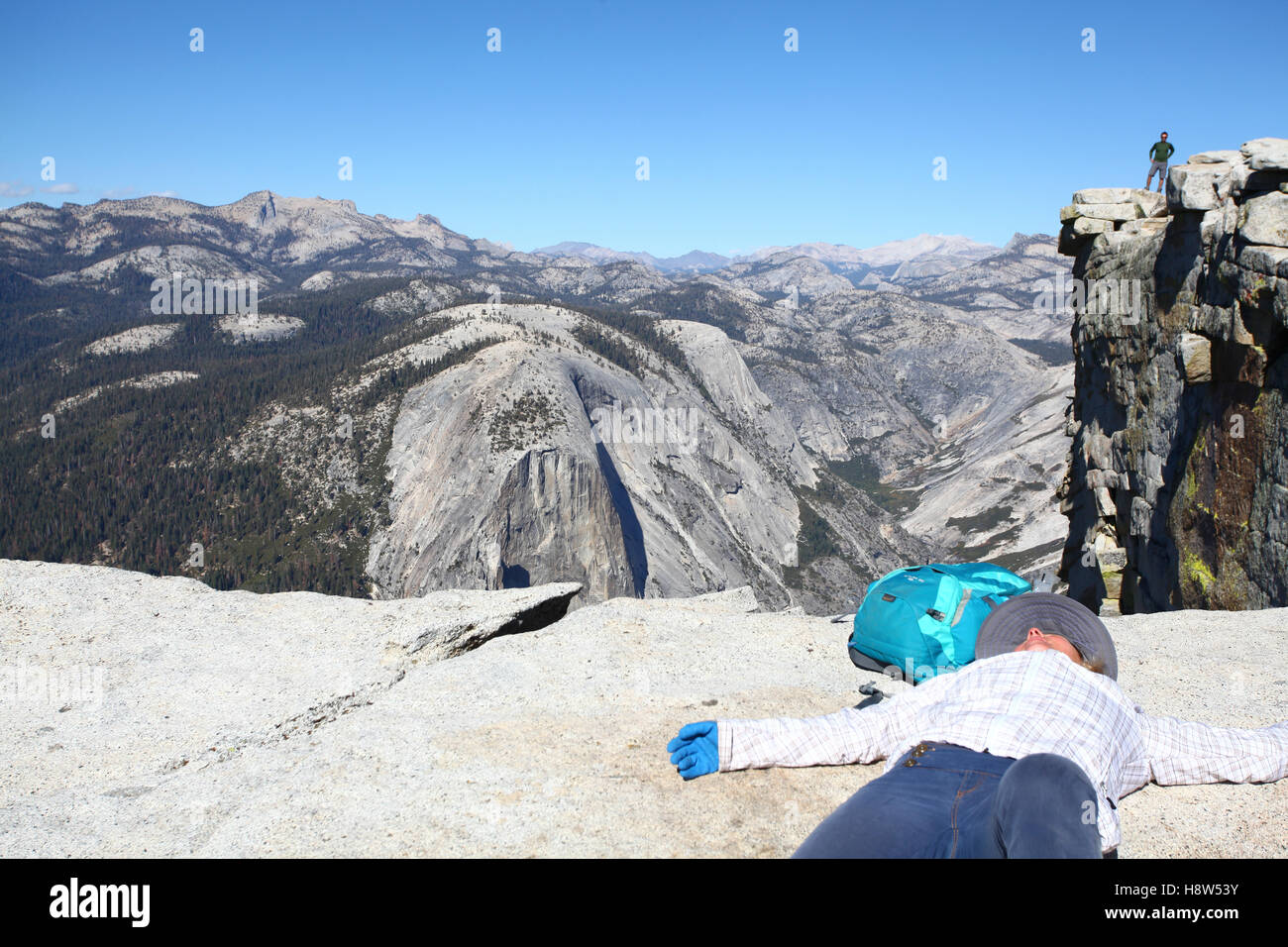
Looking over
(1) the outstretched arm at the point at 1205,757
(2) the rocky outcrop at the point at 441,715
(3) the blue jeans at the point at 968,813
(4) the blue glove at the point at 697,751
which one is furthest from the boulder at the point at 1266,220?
(4) the blue glove at the point at 697,751

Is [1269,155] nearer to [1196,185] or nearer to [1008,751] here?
[1196,185]

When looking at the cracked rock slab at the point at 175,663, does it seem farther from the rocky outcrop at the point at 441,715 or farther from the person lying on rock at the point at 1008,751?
the person lying on rock at the point at 1008,751

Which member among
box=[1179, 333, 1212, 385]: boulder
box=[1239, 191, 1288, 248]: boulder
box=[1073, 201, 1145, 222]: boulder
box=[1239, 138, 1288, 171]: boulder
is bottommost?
box=[1179, 333, 1212, 385]: boulder

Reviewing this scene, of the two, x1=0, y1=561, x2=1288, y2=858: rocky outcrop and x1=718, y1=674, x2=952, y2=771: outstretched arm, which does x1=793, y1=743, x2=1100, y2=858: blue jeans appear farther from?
x1=0, y1=561, x2=1288, y2=858: rocky outcrop

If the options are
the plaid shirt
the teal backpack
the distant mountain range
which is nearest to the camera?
the plaid shirt

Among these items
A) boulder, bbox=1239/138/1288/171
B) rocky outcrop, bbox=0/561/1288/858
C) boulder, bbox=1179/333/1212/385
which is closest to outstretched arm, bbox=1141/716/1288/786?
rocky outcrop, bbox=0/561/1288/858
